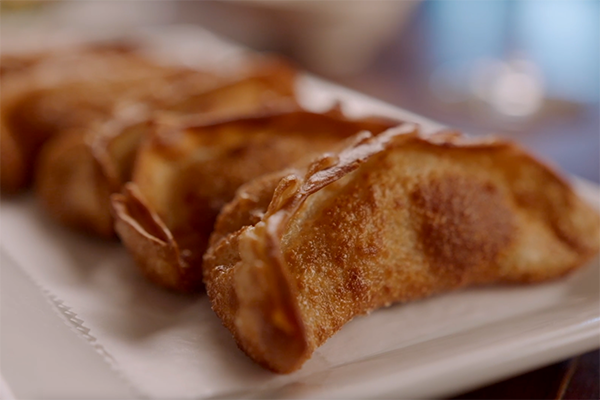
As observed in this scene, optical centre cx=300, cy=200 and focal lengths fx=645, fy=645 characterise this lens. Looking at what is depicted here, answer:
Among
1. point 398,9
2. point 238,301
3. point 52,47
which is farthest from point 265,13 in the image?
point 238,301

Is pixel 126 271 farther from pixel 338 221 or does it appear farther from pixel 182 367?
pixel 338 221

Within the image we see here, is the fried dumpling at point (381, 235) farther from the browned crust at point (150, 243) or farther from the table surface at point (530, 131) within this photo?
the table surface at point (530, 131)

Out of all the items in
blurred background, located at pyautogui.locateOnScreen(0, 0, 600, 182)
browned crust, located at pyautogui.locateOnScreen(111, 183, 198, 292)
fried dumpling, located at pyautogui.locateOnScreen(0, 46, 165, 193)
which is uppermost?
browned crust, located at pyautogui.locateOnScreen(111, 183, 198, 292)

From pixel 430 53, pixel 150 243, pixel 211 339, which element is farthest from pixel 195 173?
pixel 430 53

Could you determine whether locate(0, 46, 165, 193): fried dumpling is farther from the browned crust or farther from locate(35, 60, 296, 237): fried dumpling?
the browned crust

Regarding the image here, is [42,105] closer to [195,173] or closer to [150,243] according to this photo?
[195,173]

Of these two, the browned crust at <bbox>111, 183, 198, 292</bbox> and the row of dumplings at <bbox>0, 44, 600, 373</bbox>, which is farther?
the browned crust at <bbox>111, 183, 198, 292</bbox>

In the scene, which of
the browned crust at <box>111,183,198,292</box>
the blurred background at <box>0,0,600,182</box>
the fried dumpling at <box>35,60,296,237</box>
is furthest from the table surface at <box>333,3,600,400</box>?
the fried dumpling at <box>35,60,296,237</box>
